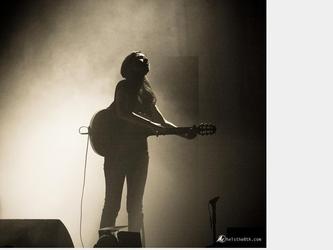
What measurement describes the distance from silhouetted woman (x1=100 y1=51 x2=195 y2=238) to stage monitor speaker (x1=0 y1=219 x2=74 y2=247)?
0.80 ft

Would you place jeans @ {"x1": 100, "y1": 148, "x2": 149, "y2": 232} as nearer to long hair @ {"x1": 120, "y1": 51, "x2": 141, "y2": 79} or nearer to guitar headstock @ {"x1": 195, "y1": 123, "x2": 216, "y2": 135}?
guitar headstock @ {"x1": 195, "y1": 123, "x2": 216, "y2": 135}

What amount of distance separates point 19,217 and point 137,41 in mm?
1271

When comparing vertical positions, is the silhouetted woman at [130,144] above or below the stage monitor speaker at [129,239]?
above

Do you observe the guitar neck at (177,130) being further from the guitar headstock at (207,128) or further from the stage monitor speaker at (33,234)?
the stage monitor speaker at (33,234)

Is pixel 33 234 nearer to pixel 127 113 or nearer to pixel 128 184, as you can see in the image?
pixel 128 184

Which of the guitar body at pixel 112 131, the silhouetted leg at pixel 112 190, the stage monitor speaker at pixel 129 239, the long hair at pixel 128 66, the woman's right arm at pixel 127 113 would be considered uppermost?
the long hair at pixel 128 66

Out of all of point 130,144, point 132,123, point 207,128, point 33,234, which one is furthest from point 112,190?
point 207,128

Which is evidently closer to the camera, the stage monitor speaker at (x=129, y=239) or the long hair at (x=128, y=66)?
the stage monitor speaker at (x=129, y=239)

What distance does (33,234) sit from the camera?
2.82m

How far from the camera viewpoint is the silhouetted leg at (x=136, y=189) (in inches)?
113

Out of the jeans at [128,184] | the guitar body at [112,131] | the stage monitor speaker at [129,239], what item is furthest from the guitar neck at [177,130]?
the stage monitor speaker at [129,239]

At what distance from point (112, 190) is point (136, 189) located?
143 millimetres
